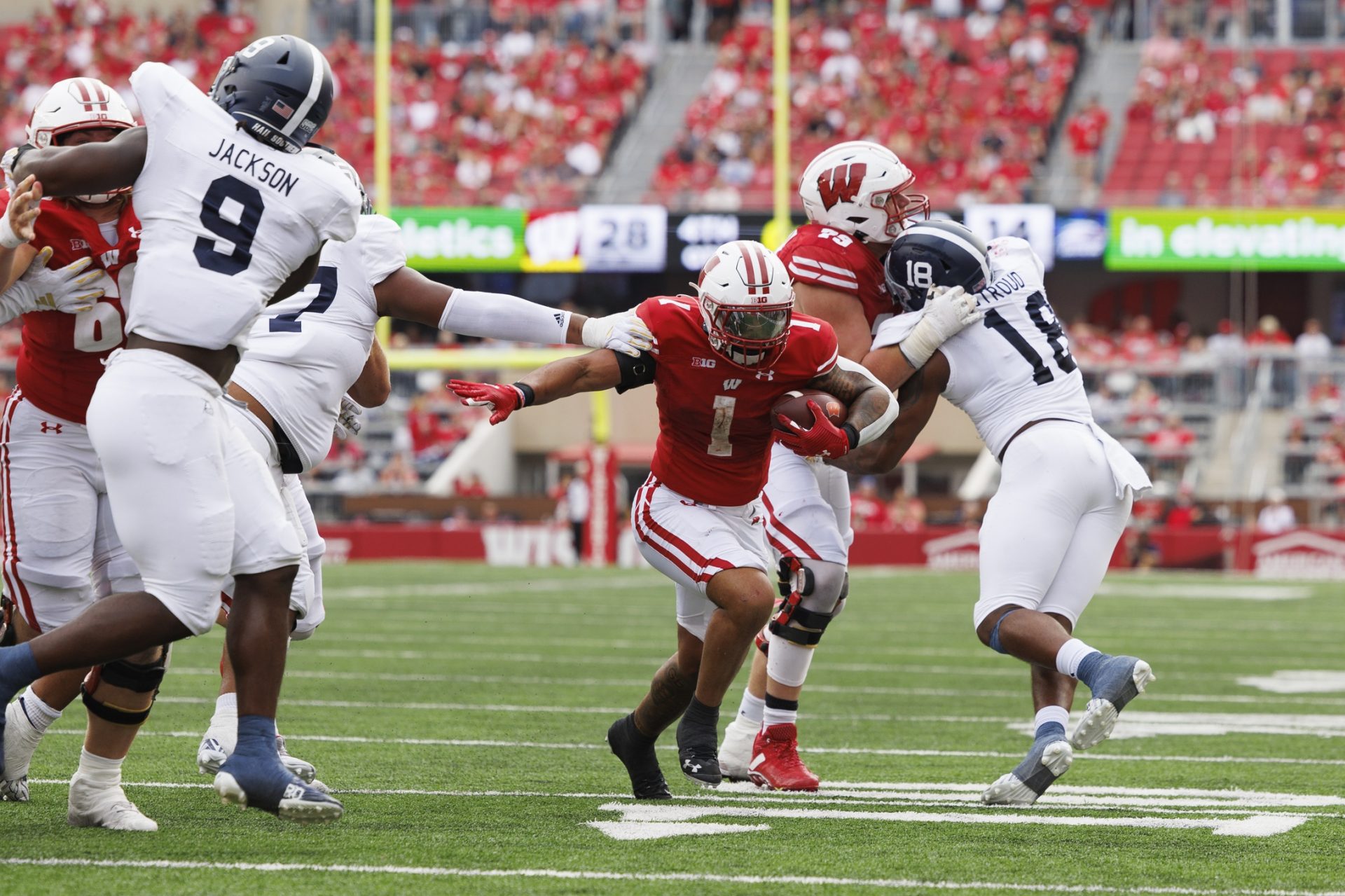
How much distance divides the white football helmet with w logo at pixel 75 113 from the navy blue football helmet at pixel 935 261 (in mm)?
2298

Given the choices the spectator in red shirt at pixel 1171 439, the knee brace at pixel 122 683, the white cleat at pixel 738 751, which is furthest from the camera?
the spectator in red shirt at pixel 1171 439

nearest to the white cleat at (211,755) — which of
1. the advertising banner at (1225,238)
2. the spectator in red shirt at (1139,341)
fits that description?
the advertising banner at (1225,238)

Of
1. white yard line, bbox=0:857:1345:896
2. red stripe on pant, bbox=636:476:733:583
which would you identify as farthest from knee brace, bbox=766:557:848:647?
white yard line, bbox=0:857:1345:896

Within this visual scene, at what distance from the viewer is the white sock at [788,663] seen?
5938 millimetres

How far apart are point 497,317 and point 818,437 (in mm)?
923

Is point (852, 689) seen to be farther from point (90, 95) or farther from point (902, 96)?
point (902, 96)

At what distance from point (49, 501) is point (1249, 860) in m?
3.12

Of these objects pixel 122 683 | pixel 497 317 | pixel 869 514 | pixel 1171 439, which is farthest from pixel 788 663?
pixel 1171 439

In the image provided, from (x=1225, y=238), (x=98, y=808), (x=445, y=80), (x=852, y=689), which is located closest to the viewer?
(x=98, y=808)

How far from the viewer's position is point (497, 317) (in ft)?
16.4

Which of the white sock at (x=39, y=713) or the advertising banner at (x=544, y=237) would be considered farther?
the advertising banner at (x=544, y=237)

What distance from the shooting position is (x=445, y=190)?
943 inches

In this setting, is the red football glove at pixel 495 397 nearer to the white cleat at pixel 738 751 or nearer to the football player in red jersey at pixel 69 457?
the football player in red jersey at pixel 69 457

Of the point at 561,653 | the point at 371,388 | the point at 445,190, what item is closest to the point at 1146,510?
the point at 445,190
